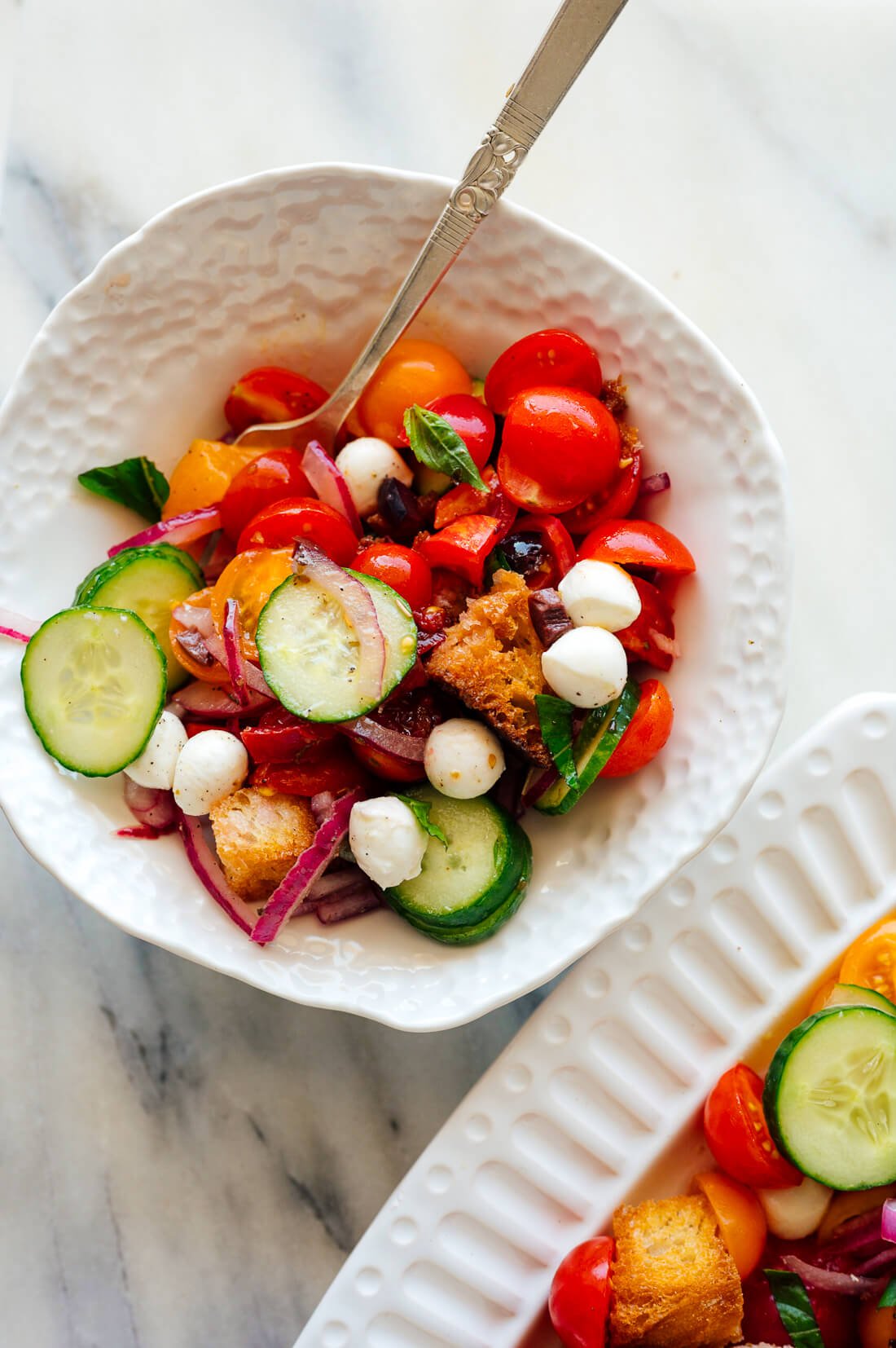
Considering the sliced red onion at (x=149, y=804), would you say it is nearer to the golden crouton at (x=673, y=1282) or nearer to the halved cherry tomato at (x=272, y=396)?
the halved cherry tomato at (x=272, y=396)

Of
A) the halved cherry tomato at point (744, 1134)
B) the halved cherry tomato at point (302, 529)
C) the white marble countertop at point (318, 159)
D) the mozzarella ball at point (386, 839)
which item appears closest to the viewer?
the mozzarella ball at point (386, 839)

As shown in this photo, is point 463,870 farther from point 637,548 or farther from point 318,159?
point 318,159

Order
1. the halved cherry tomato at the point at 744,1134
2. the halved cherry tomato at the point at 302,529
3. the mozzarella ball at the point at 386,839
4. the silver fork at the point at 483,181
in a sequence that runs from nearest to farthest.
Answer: the silver fork at the point at 483,181
the mozzarella ball at the point at 386,839
the halved cherry tomato at the point at 302,529
the halved cherry tomato at the point at 744,1134

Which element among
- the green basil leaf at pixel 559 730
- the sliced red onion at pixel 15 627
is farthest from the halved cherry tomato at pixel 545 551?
the sliced red onion at pixel 15 627

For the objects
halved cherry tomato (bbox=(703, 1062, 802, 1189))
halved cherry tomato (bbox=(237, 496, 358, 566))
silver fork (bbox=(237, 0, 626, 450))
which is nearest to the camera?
silver fork (bbox=(237, 0, 626, 450))

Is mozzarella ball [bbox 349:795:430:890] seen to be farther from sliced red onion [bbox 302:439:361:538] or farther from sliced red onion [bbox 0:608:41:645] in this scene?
sliced red onion [bbox 0:608:41:645]

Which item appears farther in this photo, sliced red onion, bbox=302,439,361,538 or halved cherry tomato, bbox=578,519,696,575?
sliced red onion, bbox=302,439,361,538

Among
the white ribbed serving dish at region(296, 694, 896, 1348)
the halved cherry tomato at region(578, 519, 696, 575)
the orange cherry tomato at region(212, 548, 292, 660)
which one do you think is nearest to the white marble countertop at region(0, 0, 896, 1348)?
the white ribbed serving dish at region(296, 694, 896, 1348)
